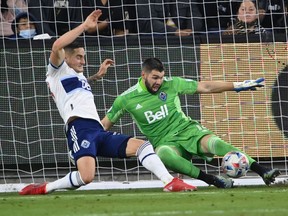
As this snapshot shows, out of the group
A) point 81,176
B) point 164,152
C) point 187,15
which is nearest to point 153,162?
point 81,176

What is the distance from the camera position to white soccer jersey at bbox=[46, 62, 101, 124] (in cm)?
1215

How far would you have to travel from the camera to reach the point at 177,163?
1284 cm

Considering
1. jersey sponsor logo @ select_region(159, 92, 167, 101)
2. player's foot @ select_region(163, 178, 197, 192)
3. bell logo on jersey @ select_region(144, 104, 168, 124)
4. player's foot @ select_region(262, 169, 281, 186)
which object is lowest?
player's foot @ select_region(262, 169, 281, 186)

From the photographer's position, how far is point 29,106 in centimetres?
1520

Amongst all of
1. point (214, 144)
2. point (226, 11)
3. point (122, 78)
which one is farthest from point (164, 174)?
point (226, 11)

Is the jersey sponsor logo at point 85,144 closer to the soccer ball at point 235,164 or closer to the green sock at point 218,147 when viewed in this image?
the green sock at point 218,147

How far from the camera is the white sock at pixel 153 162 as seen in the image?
1186 cm

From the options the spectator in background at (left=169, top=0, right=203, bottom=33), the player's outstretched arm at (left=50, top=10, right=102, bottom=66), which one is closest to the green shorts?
the player's outstretched arm at (left=50, top=10, right=102, bottom=66)

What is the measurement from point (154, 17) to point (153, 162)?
4.10 m

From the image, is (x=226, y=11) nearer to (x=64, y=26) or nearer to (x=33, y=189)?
(x=64, y=26)

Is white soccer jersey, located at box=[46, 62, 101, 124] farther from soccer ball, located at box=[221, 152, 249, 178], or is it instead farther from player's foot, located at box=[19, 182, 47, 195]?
soccer ball, located at box=[221, 152, 249, 178]

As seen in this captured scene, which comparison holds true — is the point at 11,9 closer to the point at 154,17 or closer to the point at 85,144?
the point at 154,17

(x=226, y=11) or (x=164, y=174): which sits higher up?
(x=226, y=11)

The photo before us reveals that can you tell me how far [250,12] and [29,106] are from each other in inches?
137
